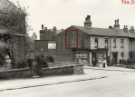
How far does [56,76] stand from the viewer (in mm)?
22984

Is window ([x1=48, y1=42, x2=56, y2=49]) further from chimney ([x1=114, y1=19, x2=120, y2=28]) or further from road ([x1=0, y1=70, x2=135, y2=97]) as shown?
road ([x1=0, y1=70, x2=135, y2=97])

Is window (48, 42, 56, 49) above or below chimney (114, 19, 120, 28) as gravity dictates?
below

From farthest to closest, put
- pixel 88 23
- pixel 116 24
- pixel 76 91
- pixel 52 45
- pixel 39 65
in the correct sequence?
1. pixel 116 24
2. pixel 52 45
3. pixel 88 23
4. pixel 39 65
5. pixel 76 91

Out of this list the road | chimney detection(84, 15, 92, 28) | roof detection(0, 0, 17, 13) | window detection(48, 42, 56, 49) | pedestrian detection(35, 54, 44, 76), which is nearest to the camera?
the road

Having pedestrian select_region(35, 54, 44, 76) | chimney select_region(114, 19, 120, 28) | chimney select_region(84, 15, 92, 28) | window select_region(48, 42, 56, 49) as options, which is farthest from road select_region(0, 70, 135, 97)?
chimney select_region(114, 19, 120, 28)

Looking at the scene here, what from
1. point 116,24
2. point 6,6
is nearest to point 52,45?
point 116,24

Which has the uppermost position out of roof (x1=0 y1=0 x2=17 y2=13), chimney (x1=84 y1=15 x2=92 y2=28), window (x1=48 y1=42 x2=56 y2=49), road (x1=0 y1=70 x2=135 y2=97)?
chimney (x1=84 y1=15 x2=92 y2=28)

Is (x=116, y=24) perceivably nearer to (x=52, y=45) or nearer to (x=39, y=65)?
(x=52, y=45)

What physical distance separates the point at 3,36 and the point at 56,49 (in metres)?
27.7

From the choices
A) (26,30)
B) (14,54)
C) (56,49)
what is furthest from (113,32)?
(14,54)

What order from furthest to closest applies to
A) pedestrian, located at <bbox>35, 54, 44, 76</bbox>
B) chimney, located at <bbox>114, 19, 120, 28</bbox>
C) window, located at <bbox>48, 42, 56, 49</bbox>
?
1. chimney, located at <bbox>114, 19, 120, 28</bbox>
2. window, located at <bbox>48, 42, 56, 49</bbox>
3. pedestrian, located at <bbox>35, 54, 44, 76</bbox>

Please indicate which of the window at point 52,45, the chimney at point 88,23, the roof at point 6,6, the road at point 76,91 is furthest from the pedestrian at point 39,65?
the window at point 52,45

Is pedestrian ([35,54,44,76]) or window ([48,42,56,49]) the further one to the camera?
window ([48,42,56,49])

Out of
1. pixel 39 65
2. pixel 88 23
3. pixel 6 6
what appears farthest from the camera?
pixel 88 23
